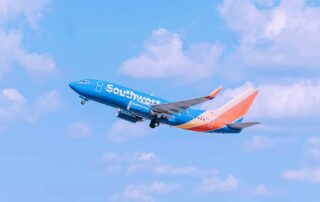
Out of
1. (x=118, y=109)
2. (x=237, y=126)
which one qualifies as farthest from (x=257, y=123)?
(x=118, y=109)

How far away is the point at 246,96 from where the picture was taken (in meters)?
145

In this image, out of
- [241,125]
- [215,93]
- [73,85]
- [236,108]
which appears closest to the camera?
[215,93]

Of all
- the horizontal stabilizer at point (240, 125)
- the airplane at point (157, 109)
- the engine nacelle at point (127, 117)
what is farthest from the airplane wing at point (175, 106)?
the horizontal stabilizer at point (240, 125)

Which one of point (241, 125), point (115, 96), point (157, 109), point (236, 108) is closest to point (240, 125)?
point (241, 125)

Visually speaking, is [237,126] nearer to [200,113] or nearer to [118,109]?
[200,113]

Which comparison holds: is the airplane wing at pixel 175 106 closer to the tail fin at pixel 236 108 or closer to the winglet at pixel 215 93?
the winglet at pixel 215 93

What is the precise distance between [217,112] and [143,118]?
14.5 meters

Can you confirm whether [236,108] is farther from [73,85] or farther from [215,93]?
[73,85]

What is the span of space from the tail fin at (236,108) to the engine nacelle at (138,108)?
16.5 meters

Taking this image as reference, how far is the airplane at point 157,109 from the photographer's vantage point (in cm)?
12138

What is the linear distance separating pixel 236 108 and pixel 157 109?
72.7ft

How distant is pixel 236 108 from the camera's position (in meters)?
141

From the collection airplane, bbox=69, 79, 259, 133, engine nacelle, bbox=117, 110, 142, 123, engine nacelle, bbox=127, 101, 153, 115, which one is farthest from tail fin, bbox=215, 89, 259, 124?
engine nacelle, bbox=127, 101, 153, 115

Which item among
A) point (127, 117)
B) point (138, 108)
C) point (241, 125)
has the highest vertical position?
point (241, 125)
